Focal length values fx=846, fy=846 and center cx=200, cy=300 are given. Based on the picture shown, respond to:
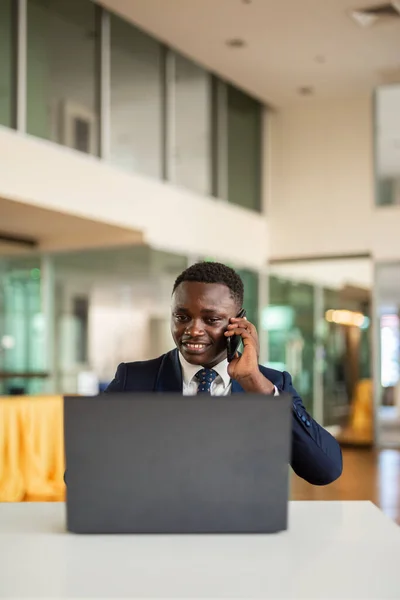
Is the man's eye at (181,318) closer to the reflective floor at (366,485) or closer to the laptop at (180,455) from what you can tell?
the laptop at (180,455)

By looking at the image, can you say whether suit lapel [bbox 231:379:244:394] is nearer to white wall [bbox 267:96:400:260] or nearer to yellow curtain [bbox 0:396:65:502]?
yellow curtain [bbox 0:396:65:502]

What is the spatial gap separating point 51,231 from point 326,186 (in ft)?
14.7

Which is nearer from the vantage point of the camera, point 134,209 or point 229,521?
point 229,521

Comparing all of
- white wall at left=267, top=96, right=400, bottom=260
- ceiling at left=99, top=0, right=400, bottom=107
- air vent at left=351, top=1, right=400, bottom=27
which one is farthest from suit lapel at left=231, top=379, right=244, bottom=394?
white wall at left=267, top=96, right=400, bottom=260

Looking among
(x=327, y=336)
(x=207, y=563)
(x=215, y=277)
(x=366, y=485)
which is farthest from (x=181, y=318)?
(x=327, y=336)

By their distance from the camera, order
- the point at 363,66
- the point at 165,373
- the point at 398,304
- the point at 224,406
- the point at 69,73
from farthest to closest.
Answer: the point at 398,304, the point at 363,66, the point at 69,73, the point at 165,373, the point at 224,406

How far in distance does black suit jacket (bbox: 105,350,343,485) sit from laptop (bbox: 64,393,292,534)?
509 millimetres

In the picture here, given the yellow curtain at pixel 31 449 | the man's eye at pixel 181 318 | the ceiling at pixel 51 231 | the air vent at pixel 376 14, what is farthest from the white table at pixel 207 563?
the air vent at pixel 376 14

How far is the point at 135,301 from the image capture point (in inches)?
395

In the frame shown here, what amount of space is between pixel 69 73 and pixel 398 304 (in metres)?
5.65

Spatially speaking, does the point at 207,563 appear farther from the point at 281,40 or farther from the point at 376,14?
the point at 281,40

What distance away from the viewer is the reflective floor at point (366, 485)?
699 cm

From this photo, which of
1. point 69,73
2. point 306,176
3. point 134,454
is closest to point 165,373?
point 134,454

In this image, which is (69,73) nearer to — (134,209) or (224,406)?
(134,209)
